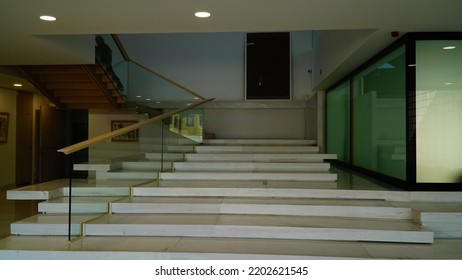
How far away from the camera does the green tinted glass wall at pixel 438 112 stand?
14.5 ft

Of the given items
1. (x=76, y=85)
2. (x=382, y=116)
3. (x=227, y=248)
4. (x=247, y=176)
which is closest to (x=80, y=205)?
(x=227, y=248)

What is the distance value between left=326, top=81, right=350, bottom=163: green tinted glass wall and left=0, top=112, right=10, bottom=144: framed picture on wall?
27.7 feet

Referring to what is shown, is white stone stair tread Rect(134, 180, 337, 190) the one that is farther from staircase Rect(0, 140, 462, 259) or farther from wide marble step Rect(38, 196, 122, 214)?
wide marble step Rect(38, 196, 122, 214)

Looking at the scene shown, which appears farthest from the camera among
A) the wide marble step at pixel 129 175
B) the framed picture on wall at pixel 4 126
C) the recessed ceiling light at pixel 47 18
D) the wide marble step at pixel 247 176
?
the framed picture on wall at pixel 4 126

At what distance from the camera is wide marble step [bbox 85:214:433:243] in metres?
3.63

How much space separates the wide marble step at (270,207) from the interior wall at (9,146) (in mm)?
6540

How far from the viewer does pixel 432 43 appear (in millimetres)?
4473

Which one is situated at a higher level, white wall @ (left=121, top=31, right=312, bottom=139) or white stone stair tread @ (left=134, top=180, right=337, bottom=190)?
white wall @ (left=121, top=31, right=312, bottom=139)

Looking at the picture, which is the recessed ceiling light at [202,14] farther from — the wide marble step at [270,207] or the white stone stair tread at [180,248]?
the white stone stair tread at [180,248]

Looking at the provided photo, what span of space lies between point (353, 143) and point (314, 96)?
233 centimetres

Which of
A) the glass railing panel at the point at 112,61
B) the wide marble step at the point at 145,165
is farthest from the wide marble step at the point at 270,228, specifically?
the glass railing panel at the point at 112,61

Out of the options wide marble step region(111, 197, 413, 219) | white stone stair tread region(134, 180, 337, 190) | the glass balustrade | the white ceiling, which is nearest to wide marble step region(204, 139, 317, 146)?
the glass balustrade

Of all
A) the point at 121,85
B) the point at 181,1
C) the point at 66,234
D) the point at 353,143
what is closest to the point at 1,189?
the point at 121,85
